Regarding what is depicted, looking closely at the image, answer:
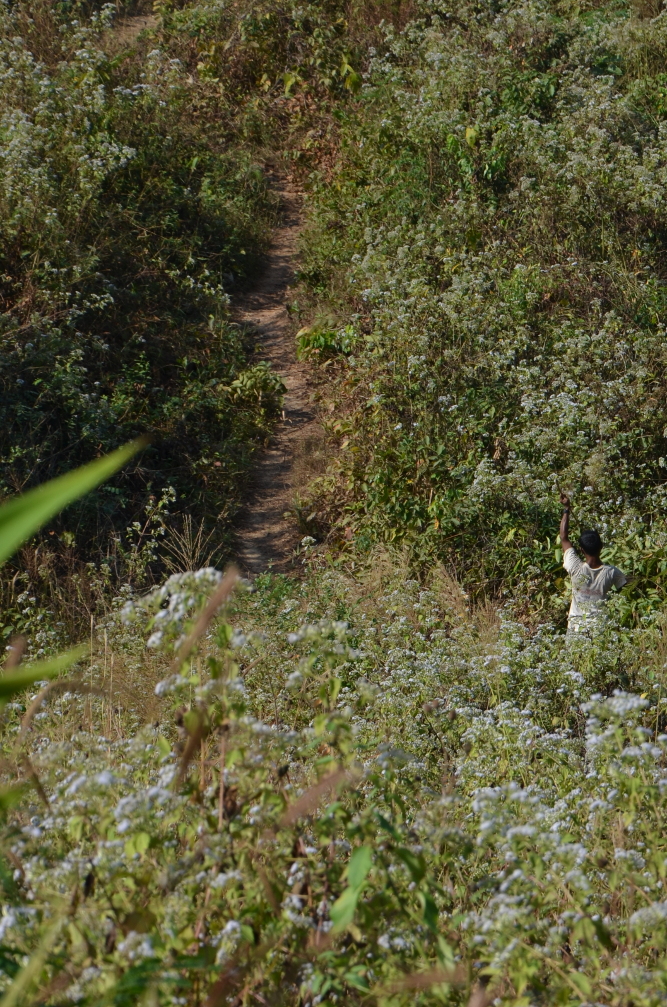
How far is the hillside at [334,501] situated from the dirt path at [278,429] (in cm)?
5

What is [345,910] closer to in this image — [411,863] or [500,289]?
[411,863]

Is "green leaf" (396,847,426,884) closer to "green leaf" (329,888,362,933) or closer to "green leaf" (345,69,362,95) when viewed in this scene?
"green leaf" (329,888,362,933)

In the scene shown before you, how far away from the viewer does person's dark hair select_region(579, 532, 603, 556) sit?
275 inches

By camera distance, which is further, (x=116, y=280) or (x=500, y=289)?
(x=116, y=280)

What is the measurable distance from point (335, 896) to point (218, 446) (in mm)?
7206

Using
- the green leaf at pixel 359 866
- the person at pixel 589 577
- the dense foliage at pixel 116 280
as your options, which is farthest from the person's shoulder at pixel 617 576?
the green leaf at pixel 359 866

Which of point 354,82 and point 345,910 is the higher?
point 354,82

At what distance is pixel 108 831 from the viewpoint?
9.04 ft

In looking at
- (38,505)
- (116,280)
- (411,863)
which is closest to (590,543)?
(411,863)

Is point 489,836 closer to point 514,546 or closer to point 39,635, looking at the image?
point 39,635

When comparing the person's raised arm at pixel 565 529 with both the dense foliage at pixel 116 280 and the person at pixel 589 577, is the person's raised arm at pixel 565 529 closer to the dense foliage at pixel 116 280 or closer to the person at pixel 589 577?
the person at pixel 589 577

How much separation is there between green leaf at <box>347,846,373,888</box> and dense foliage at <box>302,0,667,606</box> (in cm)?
559

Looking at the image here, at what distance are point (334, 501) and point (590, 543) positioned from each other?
297 cm

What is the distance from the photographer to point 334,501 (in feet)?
30.8
